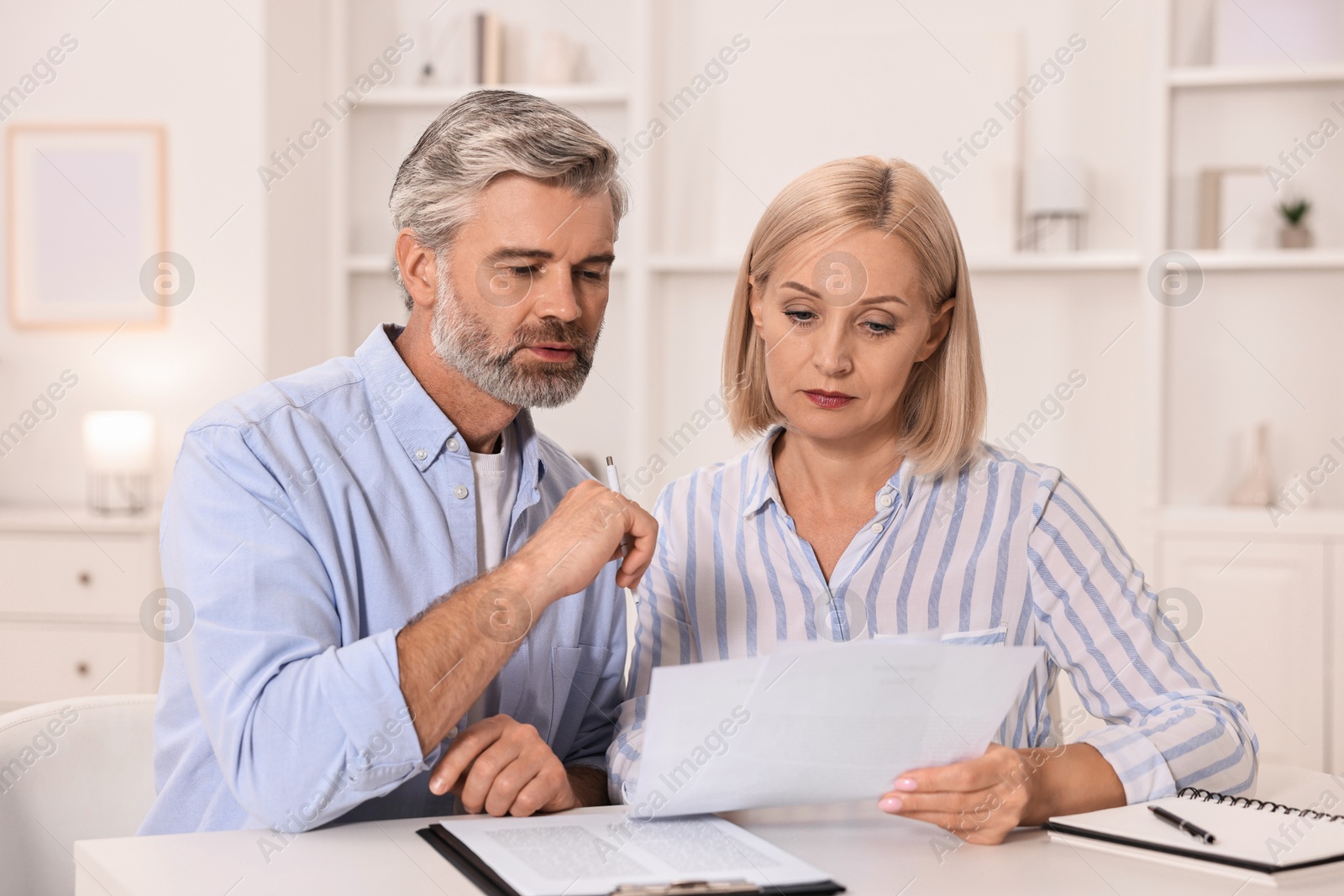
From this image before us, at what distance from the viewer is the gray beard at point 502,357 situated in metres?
1.54

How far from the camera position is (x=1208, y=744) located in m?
1.37

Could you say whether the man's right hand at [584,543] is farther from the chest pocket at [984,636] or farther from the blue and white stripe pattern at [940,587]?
the chest pocket at [984,636]

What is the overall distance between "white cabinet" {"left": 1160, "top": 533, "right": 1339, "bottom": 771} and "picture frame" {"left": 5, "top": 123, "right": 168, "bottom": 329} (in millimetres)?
3075

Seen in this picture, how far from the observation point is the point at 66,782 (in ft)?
4.89

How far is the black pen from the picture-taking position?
46.5 inches

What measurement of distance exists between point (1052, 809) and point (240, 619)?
85cm

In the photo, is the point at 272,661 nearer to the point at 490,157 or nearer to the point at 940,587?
the point at 490,157

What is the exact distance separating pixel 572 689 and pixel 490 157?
2.28 feet

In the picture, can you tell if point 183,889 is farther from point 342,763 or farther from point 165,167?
point 165,167

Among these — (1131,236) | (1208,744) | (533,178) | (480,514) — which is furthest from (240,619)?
(1131,236)

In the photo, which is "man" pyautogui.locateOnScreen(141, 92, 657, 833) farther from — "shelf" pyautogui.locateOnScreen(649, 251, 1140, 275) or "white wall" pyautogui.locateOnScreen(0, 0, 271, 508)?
"white wall" pyautogui.locateOnScreen(0, 0, 271, 508)

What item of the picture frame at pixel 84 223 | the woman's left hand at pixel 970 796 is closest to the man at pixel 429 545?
the woman's left hand at pixel 970 796

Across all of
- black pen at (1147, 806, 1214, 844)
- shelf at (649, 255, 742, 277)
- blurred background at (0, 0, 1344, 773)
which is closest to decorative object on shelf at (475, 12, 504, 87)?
blurred background at (0, 0, 1344, 773)

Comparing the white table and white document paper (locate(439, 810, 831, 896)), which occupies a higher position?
white document paper (locate(439, 810, 831, 896))
